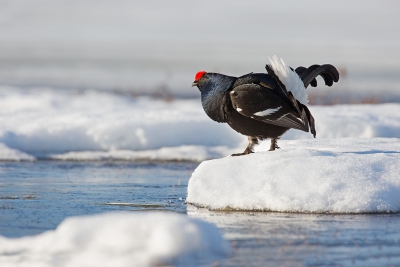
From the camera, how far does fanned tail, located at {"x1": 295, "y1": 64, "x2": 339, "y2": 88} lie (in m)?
7.06

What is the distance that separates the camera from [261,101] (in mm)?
6340

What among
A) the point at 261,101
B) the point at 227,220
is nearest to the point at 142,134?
the point at 261,101

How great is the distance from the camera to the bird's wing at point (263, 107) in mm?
6270

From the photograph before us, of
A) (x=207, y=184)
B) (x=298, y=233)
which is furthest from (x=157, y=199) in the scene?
(x=298, y=233)

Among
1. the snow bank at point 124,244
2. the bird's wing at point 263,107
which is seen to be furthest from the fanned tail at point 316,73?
the snow bank at point 124,244

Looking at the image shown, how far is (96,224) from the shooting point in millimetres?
3918

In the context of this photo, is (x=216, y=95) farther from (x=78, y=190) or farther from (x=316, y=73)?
(x=78, y=190)

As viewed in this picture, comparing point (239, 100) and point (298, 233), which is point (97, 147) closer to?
point (239, 100)

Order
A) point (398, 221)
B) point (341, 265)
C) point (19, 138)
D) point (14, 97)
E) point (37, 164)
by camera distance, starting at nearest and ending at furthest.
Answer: point (341, 265) < point (398, 221) < point (37, 164) < point (19, 138) < point (14, 97)

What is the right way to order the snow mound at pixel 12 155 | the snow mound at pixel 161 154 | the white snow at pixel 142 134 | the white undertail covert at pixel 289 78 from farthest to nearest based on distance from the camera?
the white snow at pixel 142 134, the snow mound at pixel 161 154, the snow mound at pixel 12 155, the white undertail covert at pixel 289 78

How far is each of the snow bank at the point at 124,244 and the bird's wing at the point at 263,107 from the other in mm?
2491

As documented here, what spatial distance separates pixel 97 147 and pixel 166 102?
5541 millimetres

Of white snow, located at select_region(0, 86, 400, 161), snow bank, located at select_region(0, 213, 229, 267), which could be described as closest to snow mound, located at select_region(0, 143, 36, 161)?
white snow, located at select_region(0, 86, 400, 161)

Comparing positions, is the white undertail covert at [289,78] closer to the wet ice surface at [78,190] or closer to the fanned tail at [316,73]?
the fanned tail at [316,73]
